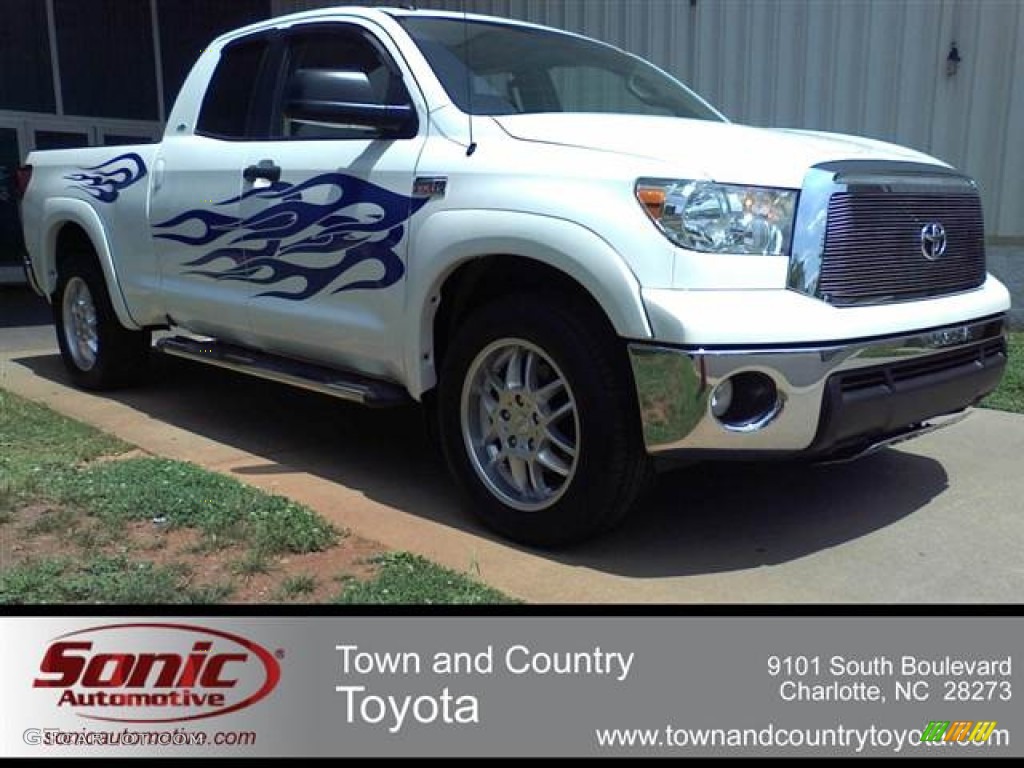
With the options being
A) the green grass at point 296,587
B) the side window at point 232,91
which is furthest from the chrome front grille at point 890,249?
the side window at point 232,91

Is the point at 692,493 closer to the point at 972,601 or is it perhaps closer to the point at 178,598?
the point at 972,601

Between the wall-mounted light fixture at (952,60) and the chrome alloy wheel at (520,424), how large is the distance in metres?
5.77

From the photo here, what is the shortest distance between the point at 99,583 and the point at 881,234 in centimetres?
295

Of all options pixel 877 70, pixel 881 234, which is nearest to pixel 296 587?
Result: pixel 881 234

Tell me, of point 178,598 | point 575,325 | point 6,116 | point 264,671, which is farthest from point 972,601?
point 6,116

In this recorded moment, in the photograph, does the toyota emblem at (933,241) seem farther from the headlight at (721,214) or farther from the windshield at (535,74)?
the windshield at (535,74)

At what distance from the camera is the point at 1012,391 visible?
19.9ft

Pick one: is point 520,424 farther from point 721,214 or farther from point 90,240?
point 90,240

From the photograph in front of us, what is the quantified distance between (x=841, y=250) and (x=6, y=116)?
13.2 m

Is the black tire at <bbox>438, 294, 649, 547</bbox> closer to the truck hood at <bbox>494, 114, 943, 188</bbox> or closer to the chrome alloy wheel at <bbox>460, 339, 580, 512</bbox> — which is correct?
the chrome alloy wheel at <bbox>460, 339, 580, 512</bbox>

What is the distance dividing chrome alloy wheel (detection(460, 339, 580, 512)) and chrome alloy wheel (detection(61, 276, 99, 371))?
3.51 m

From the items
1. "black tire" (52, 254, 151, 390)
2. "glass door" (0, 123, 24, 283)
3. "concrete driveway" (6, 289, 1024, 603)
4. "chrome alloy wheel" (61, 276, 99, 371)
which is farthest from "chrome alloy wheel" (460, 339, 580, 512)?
"glass door" (0, 123, 24, 283)

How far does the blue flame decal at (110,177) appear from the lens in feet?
18.4

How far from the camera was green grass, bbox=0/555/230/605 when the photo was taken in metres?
3.28
